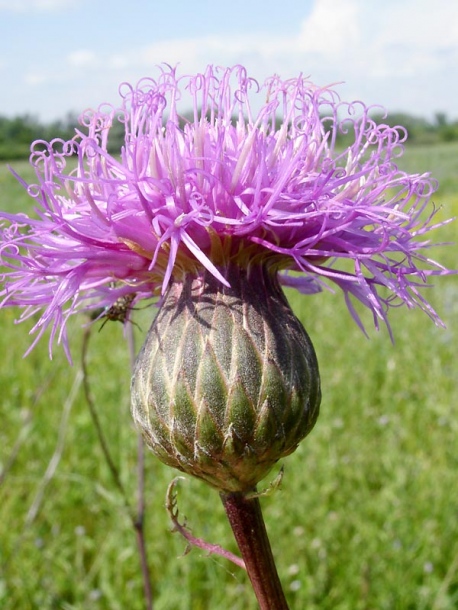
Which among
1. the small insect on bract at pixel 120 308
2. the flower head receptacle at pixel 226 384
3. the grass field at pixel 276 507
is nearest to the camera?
the flower head receptacle at pixel 226 384

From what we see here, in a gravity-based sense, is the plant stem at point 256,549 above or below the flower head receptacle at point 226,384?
below

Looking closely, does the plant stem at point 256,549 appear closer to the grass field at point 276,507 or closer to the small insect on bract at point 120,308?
the small insect on bract at point 120,308

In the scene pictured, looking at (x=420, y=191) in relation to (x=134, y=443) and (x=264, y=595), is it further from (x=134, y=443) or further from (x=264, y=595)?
(x=134, y=443)

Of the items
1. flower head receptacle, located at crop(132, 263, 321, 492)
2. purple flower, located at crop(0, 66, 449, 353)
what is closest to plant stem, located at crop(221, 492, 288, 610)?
flower head receptacle, located at crop(132, 263, 321, 492)

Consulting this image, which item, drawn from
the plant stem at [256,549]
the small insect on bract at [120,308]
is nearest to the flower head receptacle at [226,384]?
the plant stem at [256,549]

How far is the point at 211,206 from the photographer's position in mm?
1452

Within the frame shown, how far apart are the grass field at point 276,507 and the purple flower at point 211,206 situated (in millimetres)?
1426

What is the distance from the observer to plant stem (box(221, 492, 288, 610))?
1.43 m

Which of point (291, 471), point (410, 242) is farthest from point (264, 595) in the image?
point (291, 471)

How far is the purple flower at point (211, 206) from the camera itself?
1.44 metres

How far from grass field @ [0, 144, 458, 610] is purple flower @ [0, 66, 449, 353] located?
4.68 feet

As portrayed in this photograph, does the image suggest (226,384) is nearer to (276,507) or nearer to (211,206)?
(211,206)

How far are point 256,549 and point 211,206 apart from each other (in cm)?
75

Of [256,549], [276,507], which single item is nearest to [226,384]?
[256,549]
